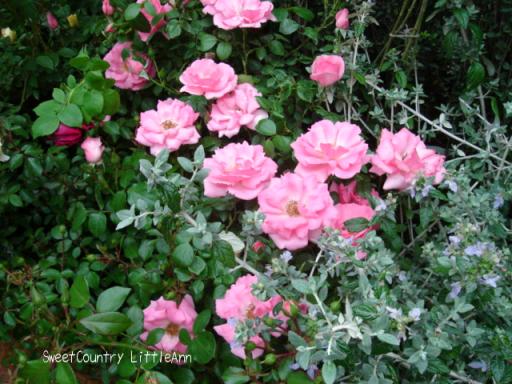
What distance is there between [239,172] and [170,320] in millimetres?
350

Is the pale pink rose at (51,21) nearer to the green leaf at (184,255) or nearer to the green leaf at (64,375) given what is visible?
the green leaf at (184,255)

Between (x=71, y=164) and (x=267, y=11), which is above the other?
(x=267, y=11)

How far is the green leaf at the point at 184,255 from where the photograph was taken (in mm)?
1137

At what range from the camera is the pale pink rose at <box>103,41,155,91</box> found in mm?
1553

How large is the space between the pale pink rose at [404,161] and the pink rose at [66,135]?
0.72 meters

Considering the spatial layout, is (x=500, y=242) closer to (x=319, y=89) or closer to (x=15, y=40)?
(x=319, y=89)

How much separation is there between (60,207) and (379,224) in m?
0.81

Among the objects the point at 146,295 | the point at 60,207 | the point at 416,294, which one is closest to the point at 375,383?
the point at 416,294

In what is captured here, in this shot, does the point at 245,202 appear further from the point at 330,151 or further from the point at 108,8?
the point at 108,8

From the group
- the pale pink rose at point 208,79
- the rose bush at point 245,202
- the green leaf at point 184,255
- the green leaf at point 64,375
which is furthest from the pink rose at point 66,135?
the green leaf at point 64,375

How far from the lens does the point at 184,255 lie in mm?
1137

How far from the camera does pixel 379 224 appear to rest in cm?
129

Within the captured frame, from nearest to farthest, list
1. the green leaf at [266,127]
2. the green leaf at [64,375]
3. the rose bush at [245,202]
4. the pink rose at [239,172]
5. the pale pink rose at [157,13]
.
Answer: the green leaf at [64,375], the rose bush at [245,202], the pink rose at [239,172], the green leaf at [266,127], the pale pink rose at [157,13]

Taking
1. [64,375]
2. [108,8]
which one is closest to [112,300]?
[64,375]
